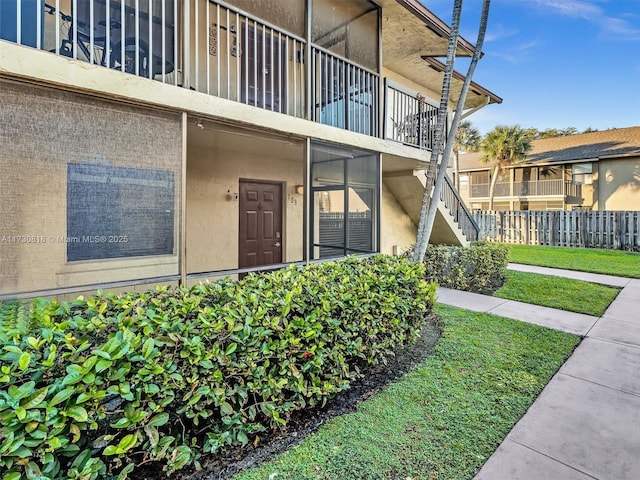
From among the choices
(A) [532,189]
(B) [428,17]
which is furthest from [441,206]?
(A) [532,189]

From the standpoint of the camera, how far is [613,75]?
2184 cm

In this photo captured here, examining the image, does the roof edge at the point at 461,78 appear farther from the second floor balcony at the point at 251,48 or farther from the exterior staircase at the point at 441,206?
the exterior staircase at the point at 441,206

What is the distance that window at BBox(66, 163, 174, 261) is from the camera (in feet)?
11.0

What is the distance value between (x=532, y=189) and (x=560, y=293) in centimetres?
2240

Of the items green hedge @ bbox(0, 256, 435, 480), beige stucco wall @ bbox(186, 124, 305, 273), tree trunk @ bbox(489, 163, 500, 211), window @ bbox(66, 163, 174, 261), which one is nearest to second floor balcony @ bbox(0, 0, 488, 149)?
beige stucco wall @ bbox(186, 124, 305, 273)

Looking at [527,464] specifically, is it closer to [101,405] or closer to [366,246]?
[101,405]

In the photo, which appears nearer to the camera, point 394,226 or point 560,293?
point 560,293

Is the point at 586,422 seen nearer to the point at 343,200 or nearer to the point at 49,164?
the point at 343,200

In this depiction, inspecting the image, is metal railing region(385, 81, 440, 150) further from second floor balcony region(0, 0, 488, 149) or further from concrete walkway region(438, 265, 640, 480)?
concrete walkway region(438, 265, 640, 480)

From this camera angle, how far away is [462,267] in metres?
8.62

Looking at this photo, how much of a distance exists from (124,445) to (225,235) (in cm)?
537

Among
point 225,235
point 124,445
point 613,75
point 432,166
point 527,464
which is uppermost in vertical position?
point 613,75

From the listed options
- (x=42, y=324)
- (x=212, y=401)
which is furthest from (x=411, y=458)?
(x=42, y=324)

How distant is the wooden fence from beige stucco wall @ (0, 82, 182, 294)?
534 inches
